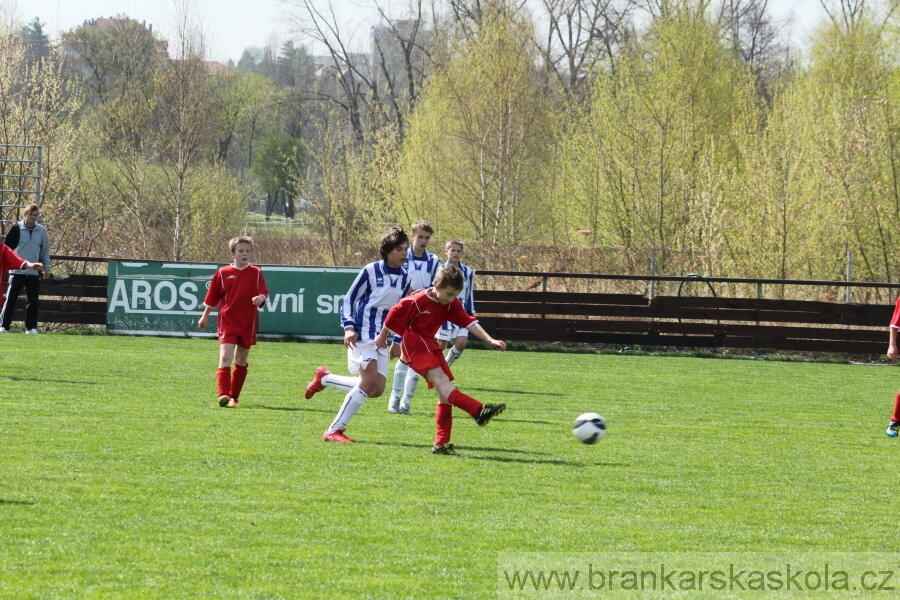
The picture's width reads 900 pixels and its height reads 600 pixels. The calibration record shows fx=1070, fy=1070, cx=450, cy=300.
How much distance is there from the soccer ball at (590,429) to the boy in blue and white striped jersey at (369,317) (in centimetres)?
159

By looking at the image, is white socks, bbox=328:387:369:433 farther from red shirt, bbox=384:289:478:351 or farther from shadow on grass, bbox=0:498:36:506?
shadow on grass, bbox=0:498:36:506

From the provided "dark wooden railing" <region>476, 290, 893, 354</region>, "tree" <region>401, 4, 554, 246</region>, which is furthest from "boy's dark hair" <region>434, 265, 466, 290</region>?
"tree" <region>401, 4, 554, 246</region>

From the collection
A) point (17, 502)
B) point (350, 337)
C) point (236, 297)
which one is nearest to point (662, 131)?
point (236, 297)

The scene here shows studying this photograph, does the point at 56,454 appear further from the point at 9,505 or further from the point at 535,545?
the point at 535,545

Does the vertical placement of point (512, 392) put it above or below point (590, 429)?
below

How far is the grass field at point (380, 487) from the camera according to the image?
4547 millimetres

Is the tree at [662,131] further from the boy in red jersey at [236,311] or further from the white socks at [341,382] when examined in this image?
the white socks at [341,382]

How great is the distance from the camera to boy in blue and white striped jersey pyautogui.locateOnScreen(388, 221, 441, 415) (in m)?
9.99

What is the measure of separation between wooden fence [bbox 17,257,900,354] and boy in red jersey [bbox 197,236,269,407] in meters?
9.24

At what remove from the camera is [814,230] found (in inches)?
982

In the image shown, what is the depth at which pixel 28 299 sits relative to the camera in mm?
17359

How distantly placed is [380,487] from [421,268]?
415cm

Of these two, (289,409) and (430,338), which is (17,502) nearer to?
(430,338)

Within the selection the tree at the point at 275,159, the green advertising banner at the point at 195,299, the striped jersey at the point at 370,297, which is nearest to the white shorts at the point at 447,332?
the striped jersey at the point at 370,297
